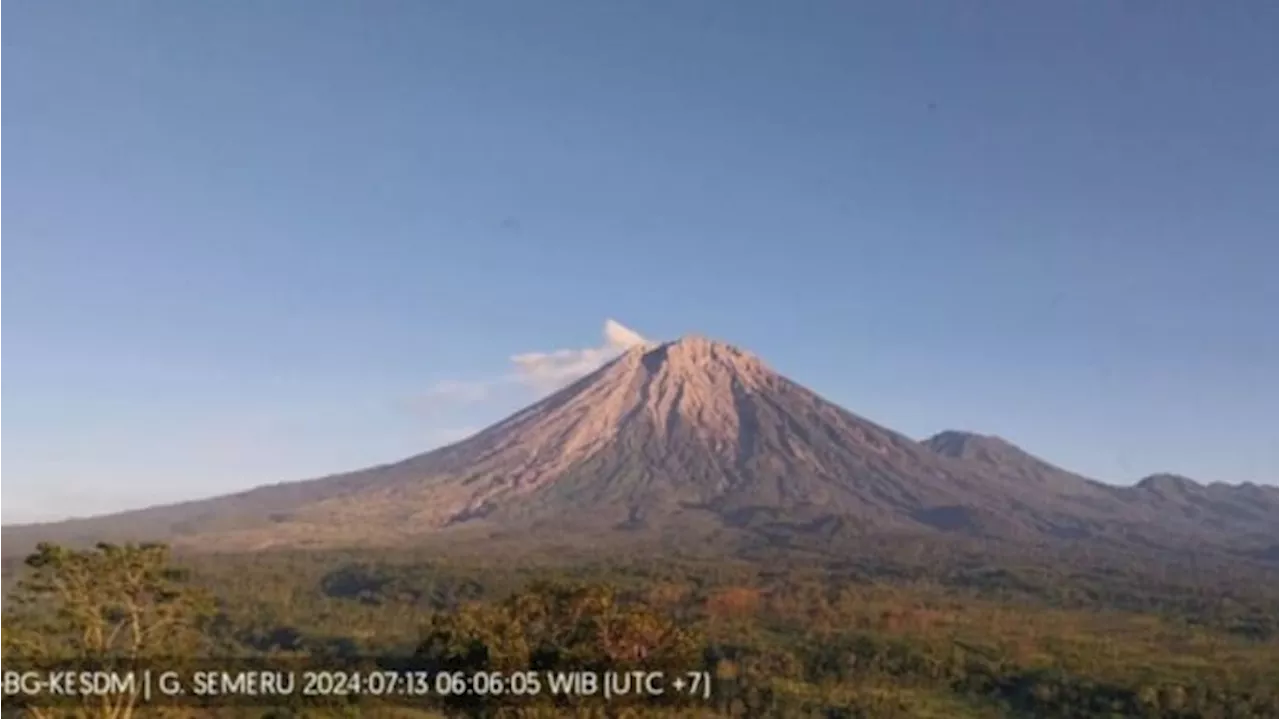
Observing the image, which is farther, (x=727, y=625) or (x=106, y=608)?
(x=727, y=625)

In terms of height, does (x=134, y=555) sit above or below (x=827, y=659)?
above

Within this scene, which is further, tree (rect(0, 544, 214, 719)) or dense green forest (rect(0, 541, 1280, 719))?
dense green forest (rect(0, 541, 1280, 719))

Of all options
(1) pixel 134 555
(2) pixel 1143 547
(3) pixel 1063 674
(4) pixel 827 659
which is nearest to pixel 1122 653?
(3) pixel 1063 674

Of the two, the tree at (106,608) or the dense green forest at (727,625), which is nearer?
the tree at (106,608)

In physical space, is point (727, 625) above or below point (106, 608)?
below

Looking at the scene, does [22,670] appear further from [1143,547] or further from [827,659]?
[1143,547]
